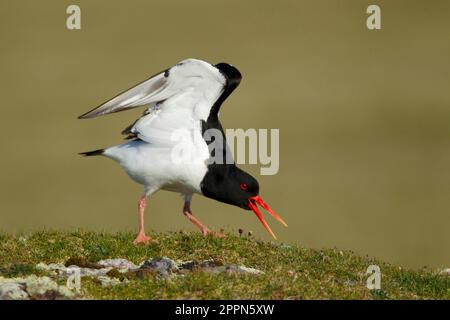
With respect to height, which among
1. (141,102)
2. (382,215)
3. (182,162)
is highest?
(141,102)

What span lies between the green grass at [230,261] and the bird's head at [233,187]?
1077 millimetres

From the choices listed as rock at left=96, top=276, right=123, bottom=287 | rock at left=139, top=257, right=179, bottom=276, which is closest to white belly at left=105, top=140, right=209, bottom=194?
rock at left=139, top=257, right=179, bottom=276

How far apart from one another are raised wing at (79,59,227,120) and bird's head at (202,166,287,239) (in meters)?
1.23

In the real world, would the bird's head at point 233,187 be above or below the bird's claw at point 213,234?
above

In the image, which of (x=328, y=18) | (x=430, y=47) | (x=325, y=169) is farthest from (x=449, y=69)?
(x=325, y=169)

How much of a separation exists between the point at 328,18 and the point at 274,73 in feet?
31.3

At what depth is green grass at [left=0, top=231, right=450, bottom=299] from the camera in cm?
1327

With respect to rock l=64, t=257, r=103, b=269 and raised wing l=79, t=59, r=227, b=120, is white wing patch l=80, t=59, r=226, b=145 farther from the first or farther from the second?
rock l=64, t=257, r=103, b=269

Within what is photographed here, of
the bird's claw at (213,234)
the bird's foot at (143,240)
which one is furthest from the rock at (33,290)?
the bird's claw at (213,234)

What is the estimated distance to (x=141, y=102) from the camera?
1864 cm

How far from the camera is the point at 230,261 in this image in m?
16.3

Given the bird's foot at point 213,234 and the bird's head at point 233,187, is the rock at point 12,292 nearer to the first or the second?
the bird's foot at point 213,234

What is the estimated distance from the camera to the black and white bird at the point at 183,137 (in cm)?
1848
